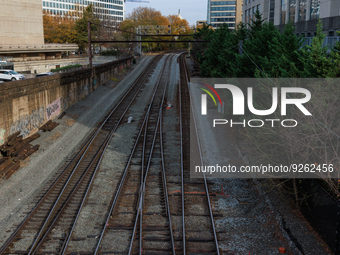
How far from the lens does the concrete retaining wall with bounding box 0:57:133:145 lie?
1884cm

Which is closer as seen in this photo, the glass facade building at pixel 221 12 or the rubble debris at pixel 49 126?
the rubble debris at pixel 49 126

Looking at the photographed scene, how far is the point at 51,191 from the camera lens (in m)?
14.3

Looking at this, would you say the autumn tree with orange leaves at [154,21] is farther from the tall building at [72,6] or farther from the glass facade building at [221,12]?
the glass facade building at [221,12]

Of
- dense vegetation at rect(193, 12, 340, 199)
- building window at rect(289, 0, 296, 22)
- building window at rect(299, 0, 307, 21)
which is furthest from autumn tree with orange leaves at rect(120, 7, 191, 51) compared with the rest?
dense vegetation at rect(193, 12, 340, 199)

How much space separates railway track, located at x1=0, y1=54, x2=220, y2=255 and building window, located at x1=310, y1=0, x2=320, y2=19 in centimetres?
1178

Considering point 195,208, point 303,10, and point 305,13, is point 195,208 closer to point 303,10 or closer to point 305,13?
point 305,13

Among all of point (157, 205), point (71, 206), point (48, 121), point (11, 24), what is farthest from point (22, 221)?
point (11, 24)

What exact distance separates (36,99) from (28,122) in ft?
6.56

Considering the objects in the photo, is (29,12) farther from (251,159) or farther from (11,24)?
(251,159)

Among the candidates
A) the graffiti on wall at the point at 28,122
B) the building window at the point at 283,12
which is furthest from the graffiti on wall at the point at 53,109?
the building window at the point at 283,12

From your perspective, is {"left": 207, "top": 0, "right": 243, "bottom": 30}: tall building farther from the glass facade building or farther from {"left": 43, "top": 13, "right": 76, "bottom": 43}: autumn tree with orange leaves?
{"left": 43, "top": 13, "right": 76, "bottom": 43}: autumn tree with orange leaves

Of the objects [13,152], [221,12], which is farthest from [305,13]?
[221,12]

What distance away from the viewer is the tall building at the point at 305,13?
2010 cm

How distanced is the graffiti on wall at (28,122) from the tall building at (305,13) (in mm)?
15884
